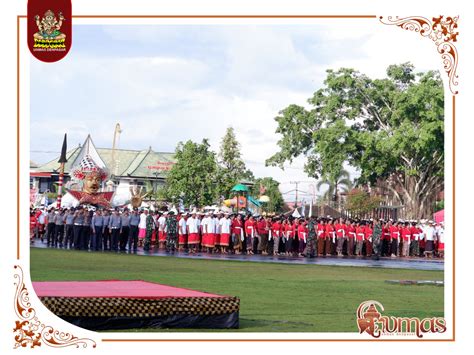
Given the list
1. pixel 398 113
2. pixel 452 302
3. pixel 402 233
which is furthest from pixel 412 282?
pixel 398 113

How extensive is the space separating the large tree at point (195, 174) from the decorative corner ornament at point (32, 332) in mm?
20542

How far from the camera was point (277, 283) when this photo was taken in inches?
593

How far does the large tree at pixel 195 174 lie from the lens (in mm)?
29469

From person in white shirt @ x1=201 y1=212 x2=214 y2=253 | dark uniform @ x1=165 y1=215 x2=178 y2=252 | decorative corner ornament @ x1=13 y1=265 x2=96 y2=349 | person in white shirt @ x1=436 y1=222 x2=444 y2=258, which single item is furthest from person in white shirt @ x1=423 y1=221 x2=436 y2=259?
decorative corner ornament @ x1=13 y1=265 x2=96 y2=349

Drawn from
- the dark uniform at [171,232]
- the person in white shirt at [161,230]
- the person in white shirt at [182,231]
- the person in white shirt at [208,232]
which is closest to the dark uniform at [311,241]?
the person in white shirt at [208,232]

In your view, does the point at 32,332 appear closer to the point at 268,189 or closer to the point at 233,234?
the point at 233,234

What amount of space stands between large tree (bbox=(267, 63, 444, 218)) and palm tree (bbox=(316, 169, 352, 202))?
0.91ft

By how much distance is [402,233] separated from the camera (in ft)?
88.5

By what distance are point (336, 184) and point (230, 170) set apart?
3.97 meters

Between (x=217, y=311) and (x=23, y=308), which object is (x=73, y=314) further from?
(x=217, y=311)

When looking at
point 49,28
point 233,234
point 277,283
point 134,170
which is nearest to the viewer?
point 49,28

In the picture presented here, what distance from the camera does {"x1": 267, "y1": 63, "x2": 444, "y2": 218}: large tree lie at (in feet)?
94.5

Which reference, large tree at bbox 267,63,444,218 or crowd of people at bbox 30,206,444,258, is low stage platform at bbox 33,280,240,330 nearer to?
crowd of people at bbox 30,206,444,258

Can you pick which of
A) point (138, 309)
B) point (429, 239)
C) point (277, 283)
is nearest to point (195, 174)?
point (429, 239)
